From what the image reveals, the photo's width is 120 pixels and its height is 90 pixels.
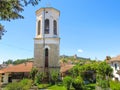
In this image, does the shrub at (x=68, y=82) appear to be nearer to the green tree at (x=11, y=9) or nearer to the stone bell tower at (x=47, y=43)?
the stone bell tower at (x=47, y=43)

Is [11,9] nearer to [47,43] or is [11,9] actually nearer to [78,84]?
[78,84]

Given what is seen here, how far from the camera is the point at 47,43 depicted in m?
44.0

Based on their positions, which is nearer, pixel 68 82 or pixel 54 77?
pixel 68 82

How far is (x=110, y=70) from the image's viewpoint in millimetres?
40344

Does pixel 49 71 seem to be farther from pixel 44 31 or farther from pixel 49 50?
pixel 44 31

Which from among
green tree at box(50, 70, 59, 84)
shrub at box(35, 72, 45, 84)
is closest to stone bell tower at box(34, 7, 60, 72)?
shrub at box(35, 72, 45, 84)

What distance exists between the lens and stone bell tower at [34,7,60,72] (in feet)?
143

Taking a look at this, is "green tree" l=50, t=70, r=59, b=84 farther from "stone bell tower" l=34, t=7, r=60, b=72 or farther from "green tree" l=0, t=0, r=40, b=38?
"green tree" l=0, t=0, r=40, b=38

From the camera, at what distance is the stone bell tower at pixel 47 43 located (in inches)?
1715

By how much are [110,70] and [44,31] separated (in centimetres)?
1509

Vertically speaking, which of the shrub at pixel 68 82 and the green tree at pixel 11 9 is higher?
the green tree at pixel 11 9

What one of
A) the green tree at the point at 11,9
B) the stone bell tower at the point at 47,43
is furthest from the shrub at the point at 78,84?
the green tree at the point at 11,9

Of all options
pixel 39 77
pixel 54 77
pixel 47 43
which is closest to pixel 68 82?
pixel 54 77

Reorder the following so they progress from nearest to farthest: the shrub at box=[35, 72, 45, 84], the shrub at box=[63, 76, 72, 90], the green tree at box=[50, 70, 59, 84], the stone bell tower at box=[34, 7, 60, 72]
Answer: the shrub at box=[63, 76, 72, 90] < the green tree at box=[50, 70, 59, 84] < the shrub at box=[35, 72, 45, 84] < the stone bell tower at box=[34, 7, 60, 72]
